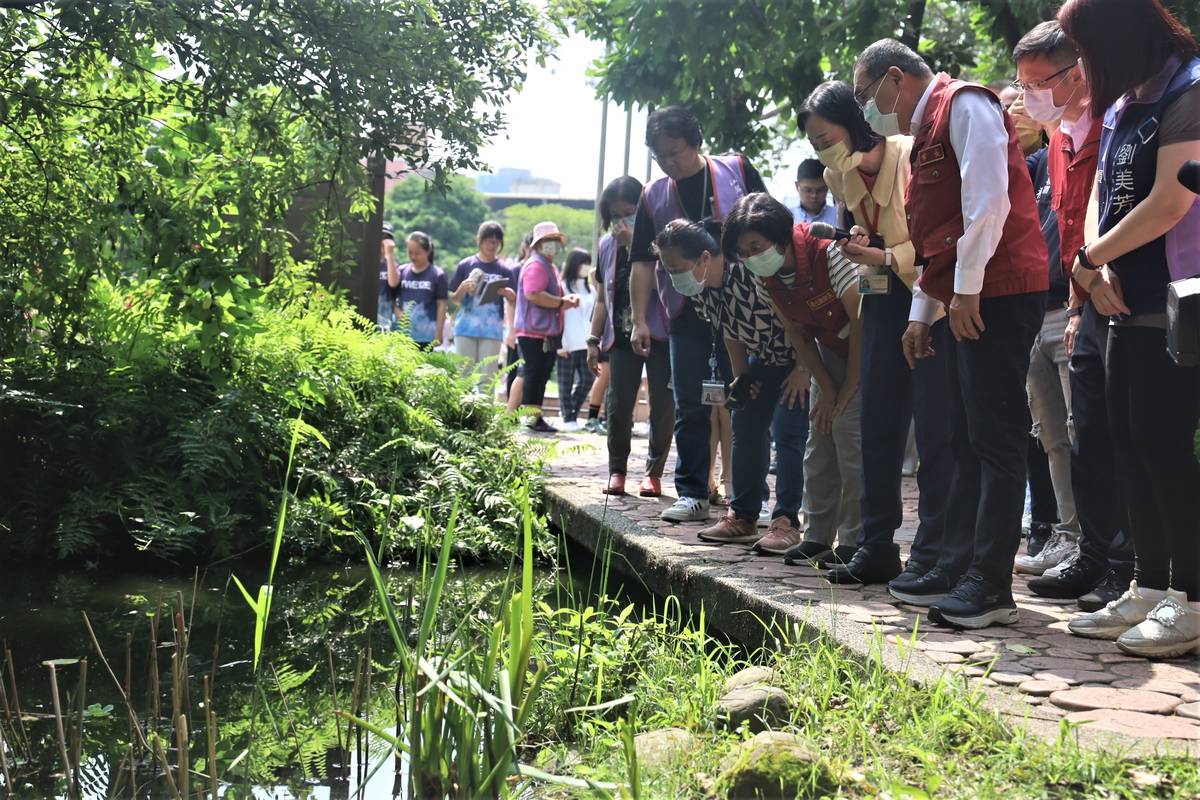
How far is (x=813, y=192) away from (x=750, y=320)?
2516 mm

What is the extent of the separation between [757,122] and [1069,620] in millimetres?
8084

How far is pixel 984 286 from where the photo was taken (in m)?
4.27

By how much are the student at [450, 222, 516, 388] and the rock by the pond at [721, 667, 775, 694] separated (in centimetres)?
930

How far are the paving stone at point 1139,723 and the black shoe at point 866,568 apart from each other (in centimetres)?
174

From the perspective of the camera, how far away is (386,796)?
346 cm

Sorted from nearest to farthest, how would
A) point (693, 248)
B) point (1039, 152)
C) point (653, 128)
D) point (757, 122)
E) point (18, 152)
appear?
point (1039, 152) < point (693, 248) < point (653, 128) < point (18, 152) < point (757, 122)

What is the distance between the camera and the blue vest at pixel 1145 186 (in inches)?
151

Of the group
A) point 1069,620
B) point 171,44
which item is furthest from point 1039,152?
point 171,44

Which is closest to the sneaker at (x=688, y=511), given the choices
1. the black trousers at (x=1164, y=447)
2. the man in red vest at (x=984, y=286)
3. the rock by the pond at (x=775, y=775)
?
the man in red vest at (x=984, y=286)

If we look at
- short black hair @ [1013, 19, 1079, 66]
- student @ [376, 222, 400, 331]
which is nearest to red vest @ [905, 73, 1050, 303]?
short black hair @ [1013, 19, 1079, 66]

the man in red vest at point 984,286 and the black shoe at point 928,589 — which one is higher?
the man in red vest at point 984,286

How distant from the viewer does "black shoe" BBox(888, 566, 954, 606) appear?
4.59 m

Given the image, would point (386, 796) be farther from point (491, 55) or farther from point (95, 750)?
point (491, 55)

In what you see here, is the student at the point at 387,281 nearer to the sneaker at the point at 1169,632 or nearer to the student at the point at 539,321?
the student at the point at 539,321
